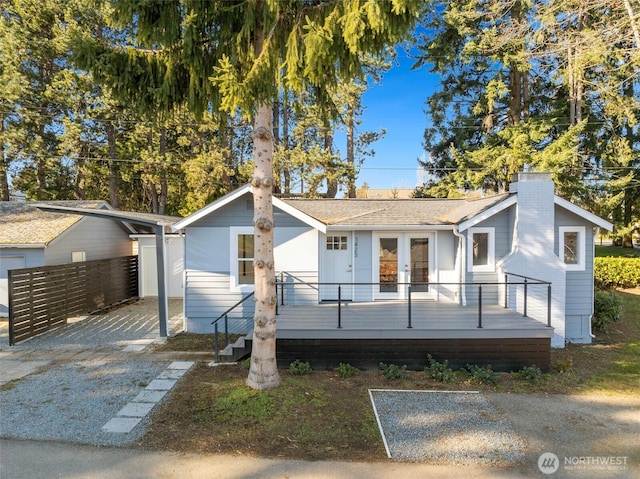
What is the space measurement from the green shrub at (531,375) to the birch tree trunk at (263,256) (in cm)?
434

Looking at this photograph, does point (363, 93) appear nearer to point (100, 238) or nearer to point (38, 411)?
point (100, 238)

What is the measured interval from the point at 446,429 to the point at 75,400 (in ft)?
17.6

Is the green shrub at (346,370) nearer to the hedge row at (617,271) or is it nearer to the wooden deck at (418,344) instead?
the wooden deck at (418,344)

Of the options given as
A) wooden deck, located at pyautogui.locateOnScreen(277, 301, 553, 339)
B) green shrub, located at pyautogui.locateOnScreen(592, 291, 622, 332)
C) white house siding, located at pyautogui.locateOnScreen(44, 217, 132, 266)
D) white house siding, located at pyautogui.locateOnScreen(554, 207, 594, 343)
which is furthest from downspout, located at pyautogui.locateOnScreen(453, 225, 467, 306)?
white house siding, located at pyautogui.locateOnScreen(44, 217, 132, 266)

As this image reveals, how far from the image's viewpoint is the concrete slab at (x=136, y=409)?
509cm

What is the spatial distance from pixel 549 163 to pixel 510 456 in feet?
45.3

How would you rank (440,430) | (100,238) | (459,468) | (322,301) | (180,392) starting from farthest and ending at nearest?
(100,238), (322,301), (180,392), (440,430), (459,468)

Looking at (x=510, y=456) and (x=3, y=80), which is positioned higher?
(x=3, y=80)

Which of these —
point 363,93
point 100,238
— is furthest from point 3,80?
point 363,93

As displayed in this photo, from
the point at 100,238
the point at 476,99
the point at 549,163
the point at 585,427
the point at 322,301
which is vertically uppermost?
the point at 476,99

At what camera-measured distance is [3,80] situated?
1670cm

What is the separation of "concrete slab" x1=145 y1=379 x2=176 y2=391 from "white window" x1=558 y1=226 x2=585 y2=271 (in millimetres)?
8899

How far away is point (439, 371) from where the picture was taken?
6.60 m

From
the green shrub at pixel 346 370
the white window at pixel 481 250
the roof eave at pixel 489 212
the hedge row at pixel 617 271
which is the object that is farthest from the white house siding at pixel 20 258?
the hedge row at pixel 617 271
